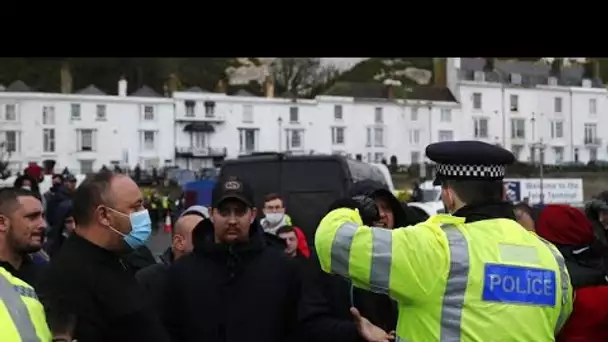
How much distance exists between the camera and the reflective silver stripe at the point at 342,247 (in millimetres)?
3027

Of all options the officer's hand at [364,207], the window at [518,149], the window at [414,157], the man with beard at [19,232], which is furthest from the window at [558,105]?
the officer's hand at [364,207]

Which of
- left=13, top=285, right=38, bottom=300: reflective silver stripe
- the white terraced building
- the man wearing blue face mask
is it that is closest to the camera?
left=13, top=285, right=38, bottom=300: reflective silver stripe

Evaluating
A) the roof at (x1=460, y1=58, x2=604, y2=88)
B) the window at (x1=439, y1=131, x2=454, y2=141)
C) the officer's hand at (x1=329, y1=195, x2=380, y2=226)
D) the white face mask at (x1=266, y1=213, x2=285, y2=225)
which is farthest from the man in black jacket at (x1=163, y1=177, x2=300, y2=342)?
the roof at (x1=460, y1=58, x2=604, y2=88)

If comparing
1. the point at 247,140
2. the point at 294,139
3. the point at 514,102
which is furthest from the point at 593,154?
the point at 247,140

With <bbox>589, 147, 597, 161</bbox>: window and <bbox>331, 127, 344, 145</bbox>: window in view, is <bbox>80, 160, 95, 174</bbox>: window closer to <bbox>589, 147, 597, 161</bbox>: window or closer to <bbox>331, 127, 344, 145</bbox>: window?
<bbox>331, 127, 344, 145</bbox>: window

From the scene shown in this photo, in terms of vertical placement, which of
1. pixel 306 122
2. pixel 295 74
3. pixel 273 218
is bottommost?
pixel 273 218

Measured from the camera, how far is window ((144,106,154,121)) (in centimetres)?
7175

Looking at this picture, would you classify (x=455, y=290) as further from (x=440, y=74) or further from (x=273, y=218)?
(x=440, y=74)

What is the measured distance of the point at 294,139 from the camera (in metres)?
73.7

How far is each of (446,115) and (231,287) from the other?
76.8m

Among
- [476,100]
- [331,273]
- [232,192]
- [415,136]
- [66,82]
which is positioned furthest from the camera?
[476,100]

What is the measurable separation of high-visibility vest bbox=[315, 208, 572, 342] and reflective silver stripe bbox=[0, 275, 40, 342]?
1108 mm

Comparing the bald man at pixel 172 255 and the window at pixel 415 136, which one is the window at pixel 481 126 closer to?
the window at pixel 415 136
